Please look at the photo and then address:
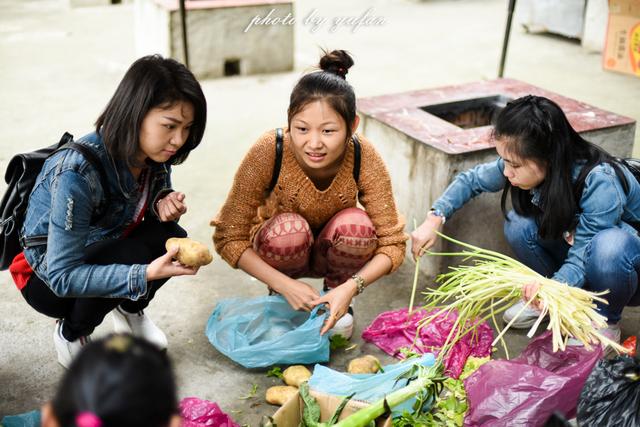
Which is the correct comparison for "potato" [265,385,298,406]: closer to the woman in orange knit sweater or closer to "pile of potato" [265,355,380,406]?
"pile of potato" [265,355,380,406]

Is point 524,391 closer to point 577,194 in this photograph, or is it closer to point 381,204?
point 577,194

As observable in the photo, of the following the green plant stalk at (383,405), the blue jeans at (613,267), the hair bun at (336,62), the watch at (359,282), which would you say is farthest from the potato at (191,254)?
the blue jeans at (613,267)

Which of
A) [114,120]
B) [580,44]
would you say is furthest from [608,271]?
[580,44]

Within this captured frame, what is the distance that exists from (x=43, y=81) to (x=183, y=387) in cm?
462

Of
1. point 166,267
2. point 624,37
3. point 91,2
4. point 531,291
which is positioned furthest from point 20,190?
point 91,2

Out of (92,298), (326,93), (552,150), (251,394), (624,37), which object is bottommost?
(251,394)

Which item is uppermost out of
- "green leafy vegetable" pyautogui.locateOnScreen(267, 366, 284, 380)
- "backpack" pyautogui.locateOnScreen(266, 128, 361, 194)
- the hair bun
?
the hair bun

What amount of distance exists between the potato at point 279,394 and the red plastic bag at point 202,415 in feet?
0.63

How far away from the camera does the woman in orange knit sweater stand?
2604 millimetres

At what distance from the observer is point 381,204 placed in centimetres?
272

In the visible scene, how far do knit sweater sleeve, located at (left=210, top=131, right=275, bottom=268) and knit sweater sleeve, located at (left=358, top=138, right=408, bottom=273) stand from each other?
0.35 m

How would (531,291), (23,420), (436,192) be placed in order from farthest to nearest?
(436,192)
(531,291)
(23,420)

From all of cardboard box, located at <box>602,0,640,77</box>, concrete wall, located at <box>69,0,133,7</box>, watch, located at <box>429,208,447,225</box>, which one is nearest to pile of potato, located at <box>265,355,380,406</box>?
watch, located at <box>429,208,447,225</box>

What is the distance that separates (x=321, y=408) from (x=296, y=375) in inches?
11.5
